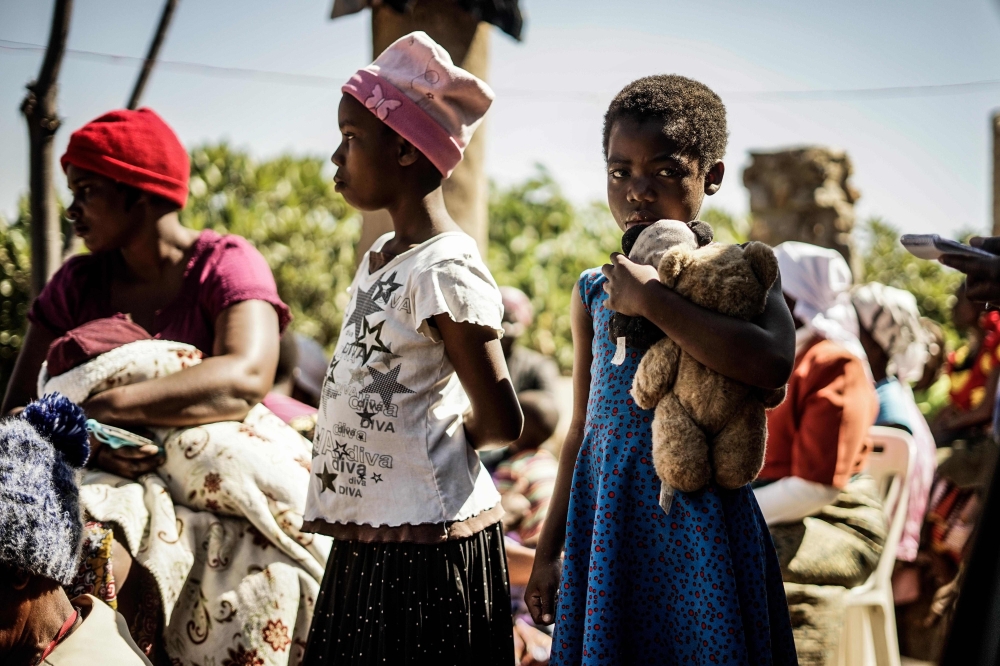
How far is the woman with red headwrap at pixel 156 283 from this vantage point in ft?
8.63

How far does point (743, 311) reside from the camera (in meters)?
A: 1.72

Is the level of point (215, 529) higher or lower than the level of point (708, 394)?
lower

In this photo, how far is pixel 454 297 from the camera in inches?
81.8

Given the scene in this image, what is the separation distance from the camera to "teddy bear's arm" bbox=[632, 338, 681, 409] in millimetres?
1776

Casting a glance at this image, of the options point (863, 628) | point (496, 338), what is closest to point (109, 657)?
point (496, 338)

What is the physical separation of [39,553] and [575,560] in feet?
3.67

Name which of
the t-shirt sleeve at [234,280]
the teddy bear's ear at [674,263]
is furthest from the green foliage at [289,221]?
the teddy bear's ear at [674,263]

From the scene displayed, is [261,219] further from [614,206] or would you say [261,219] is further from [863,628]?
[614,206]

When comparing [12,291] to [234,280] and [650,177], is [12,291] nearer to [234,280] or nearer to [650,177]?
[234,280]

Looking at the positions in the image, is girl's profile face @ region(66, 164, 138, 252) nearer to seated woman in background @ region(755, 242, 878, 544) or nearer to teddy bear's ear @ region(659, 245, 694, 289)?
teddy bear's ear @ region(659, 245, 694, 289)

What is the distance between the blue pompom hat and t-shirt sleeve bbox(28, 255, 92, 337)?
1066mm

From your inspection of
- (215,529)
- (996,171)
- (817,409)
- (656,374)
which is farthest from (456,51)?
(996,171)

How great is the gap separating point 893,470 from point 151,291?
11.0 ft

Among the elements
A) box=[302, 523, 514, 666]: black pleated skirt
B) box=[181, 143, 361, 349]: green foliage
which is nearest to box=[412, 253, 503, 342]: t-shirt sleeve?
box=[302, 523, 514, 666]: black pleated skirt
